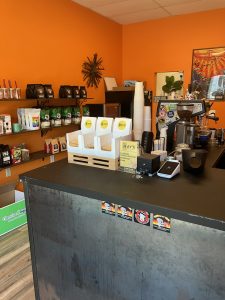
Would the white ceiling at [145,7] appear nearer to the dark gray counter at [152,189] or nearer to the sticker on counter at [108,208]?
the dark gray counter at [152,189]

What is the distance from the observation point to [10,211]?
2.58 metres

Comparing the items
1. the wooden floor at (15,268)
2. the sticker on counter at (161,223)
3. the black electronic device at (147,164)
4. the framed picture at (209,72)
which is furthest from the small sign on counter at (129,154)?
the framed picture at (209,72)

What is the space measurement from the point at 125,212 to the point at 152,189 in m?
0.17

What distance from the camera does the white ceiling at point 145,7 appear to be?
369cm

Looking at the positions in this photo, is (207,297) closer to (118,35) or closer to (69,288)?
(69,288)

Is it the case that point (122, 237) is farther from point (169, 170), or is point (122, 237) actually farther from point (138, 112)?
point (138, 112)

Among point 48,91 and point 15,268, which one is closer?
point 15,268

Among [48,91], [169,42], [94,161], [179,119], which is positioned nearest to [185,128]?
[179,119]

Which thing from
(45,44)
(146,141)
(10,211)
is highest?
(45,44)

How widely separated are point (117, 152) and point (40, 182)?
0.44 m

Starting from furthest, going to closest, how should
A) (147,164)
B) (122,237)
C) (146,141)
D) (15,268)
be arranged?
1. (15,268)
2. (146,141)
3. (147,164)
4. (122,237)

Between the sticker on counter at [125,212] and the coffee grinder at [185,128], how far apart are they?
102 cm

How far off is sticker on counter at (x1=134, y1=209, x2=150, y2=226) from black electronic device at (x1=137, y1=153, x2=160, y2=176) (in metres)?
0.30

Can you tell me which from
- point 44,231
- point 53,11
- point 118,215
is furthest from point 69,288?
point 53,11
